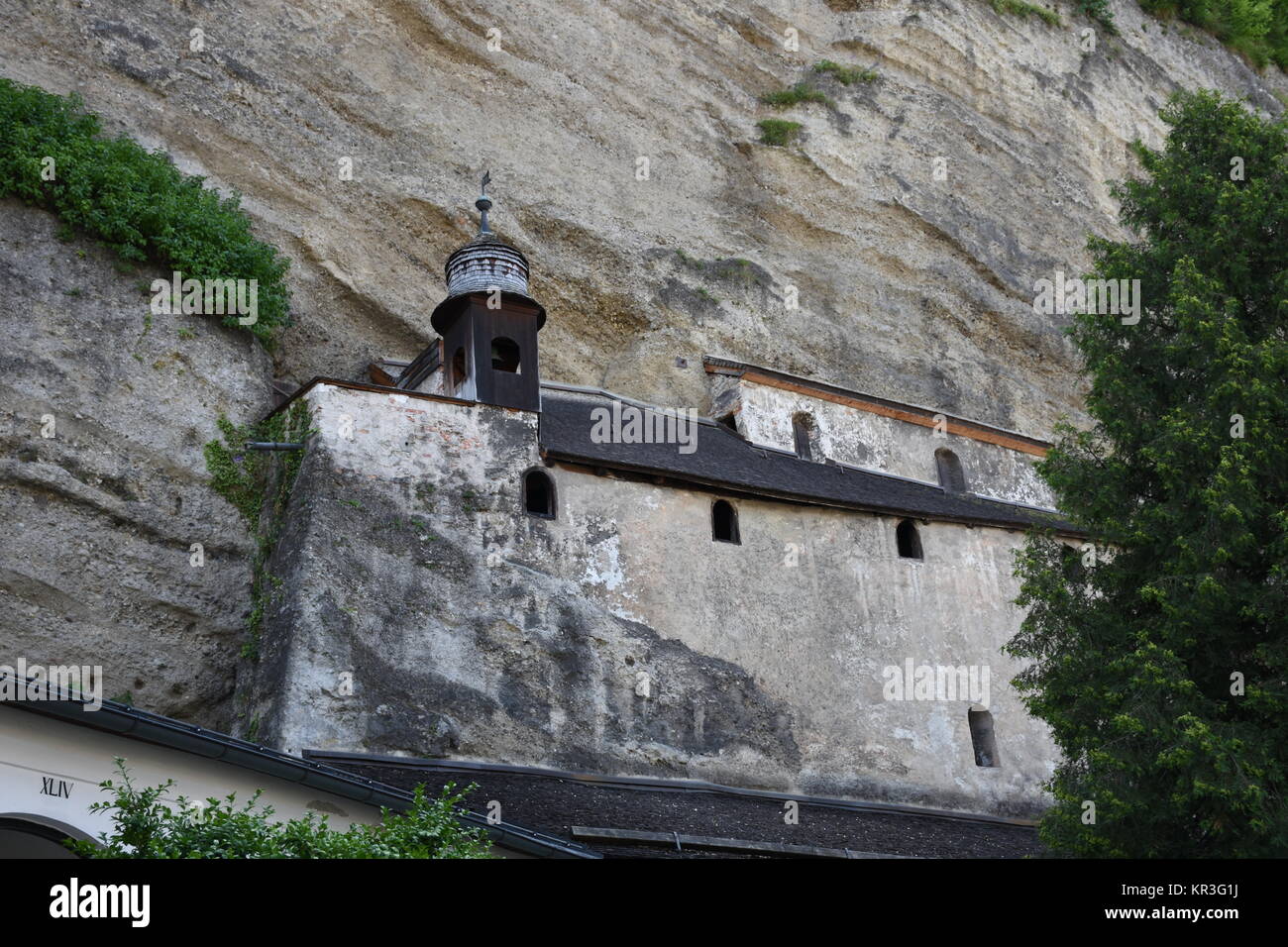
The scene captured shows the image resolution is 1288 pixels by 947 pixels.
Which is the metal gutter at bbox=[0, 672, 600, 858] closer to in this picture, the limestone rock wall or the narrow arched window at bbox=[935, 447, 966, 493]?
the limestone rock wall

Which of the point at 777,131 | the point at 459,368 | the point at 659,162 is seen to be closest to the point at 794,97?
the point at 777,131

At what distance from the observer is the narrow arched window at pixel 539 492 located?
2209cm

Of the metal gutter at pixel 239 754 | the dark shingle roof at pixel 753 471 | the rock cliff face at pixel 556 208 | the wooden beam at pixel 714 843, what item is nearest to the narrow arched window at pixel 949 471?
the dark shingle roof at pixel 753 471

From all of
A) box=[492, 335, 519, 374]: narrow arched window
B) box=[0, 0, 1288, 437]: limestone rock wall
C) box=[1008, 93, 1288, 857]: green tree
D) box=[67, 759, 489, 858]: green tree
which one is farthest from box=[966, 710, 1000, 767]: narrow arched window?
box=[67, 759, 489, 858]: green tree

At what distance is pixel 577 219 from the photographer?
98.2 feet

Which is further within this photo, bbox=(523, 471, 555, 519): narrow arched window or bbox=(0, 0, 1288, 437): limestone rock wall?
bbox=(0, 0, 1288, 437): limestone rock wall

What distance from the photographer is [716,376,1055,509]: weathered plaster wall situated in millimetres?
27984

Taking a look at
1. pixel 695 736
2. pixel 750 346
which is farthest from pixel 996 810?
pixel 750 346

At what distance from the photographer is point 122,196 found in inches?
903

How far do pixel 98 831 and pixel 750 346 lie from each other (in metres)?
20.8

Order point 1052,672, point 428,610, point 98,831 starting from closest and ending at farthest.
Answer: point 98,831 → point 1052,672 → point 428,610

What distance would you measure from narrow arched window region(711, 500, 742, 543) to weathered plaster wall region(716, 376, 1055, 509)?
13.4 ft

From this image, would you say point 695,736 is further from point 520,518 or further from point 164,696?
point 164,696

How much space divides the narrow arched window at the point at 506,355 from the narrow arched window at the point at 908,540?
286 inches
